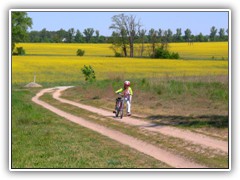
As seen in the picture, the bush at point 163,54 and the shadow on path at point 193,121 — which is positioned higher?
the bush at point 163,54

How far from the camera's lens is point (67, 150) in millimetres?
10664

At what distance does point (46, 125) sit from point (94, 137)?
3247 mm

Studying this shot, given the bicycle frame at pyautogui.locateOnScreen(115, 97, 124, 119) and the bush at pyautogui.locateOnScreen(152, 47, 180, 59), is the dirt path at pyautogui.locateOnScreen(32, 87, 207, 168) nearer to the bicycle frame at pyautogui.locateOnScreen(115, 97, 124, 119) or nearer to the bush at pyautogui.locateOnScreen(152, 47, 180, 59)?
the bicycle frame at pyautogui.locateOnScreen(115, 97, 124, 119)

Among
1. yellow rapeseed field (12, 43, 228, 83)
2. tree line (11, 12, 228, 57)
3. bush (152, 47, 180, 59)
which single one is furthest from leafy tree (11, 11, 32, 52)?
bush (152, 47, 180, 59)

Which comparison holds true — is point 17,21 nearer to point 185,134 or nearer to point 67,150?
point 67,150

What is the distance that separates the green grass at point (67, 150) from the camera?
29.9 ft

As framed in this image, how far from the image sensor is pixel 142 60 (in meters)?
54.1

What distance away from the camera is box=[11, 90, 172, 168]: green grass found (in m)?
9.10

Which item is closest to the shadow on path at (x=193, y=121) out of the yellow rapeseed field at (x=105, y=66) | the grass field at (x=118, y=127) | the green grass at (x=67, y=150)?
the grass field at (x=118, y=127)

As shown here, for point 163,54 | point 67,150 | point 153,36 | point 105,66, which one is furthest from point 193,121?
point 163,54

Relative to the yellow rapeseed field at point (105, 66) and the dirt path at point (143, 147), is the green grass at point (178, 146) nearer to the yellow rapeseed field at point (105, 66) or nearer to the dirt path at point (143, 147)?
the dirt path at point (143, 147)
